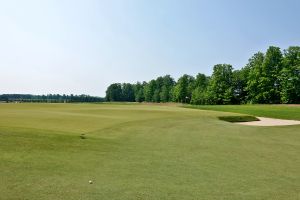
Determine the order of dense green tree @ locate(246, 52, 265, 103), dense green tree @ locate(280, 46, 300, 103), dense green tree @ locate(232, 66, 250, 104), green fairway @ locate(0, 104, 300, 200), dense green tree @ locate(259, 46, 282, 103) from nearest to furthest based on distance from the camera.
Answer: green fairway @ locate(0, 104, 300, 200)
dense green tree @ locate(280, 46, 300, 103)
dense green tree @ locate(259, 46, 282, 103)
dense green tree @ locate(246, 52, 265, 103)
dense green tree @ locate(232, 66, 250, 104)

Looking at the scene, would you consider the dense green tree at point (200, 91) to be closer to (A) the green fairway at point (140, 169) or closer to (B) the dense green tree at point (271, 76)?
(B) the dense green tree at point (271, 76)

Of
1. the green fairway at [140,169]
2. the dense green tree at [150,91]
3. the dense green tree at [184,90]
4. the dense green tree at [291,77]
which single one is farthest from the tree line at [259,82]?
the green fairway at [140,169]

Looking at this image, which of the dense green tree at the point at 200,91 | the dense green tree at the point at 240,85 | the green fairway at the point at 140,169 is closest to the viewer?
the green fairway at the point at 140,169

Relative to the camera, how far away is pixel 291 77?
281ft

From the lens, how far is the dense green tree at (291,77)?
8512 cm

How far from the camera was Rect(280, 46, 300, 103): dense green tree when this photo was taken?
85.1 meters

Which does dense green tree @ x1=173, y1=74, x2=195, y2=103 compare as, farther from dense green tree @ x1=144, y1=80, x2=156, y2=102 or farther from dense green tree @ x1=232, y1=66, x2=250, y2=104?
dense green tree @ x1=144, y1=80, x2=156, y2=102

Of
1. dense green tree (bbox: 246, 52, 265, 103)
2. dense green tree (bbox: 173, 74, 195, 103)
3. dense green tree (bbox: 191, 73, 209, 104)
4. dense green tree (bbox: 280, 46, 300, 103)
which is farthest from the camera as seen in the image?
dense green tree (bbox: 173, 74, 195, 103)

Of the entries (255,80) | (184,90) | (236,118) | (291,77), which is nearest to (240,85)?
(255,80)

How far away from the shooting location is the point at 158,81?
645 feet

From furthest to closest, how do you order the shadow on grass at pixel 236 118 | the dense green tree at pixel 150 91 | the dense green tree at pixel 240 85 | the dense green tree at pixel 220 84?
the dense green tree at pixel 150 91, the dense green tree at pixel 220 84, the dense green tree at pixel 240 85, the shadow on grass at pixel 236 118

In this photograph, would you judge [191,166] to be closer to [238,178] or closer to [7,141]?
[238,178]

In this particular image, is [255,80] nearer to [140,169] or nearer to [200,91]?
[200,91]

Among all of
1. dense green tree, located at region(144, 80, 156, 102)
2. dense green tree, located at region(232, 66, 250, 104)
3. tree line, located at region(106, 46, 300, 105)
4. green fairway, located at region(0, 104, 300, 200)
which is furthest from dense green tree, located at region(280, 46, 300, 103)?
dense green tree, located at region(144, 80, 156, 102)
